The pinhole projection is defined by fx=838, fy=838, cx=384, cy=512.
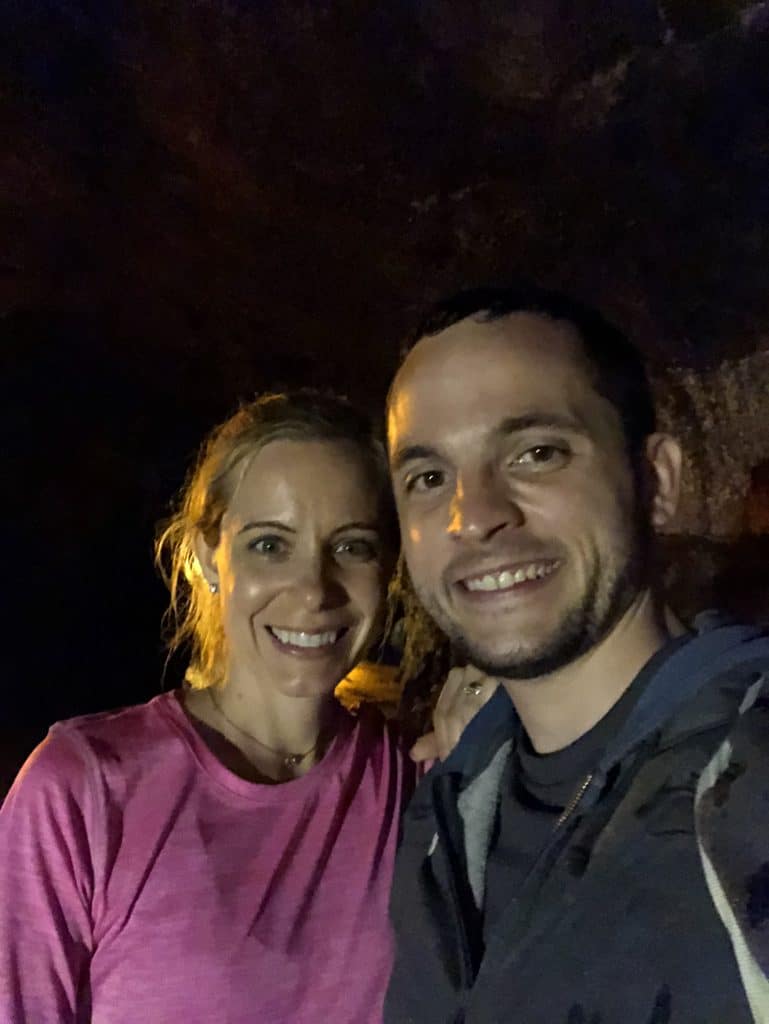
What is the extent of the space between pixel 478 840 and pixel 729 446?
1327 mm

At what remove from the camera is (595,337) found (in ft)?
3.34

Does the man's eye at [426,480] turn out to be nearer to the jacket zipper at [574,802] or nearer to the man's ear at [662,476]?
the man's ear at [662,476]

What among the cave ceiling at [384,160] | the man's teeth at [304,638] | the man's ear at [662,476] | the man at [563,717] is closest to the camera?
the man at [563,717]

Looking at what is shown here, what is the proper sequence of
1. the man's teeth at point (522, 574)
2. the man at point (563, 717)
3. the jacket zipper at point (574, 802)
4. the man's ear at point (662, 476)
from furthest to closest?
the man's ear at point (662, 476) < the man's teeth at point (522, 574) < the jacket zipper at point (574, 802) < the man at point (563, 717)

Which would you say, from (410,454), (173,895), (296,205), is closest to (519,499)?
(410,454)

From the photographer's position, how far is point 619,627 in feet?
3.05

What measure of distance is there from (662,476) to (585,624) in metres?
0.24

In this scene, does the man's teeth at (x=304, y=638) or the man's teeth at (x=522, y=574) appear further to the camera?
the man's teeth at (x=304, y=638)

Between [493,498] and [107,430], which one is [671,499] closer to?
[493,498]

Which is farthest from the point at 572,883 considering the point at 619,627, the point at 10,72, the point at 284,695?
the point at 10,72

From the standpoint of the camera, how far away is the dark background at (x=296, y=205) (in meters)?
1.77

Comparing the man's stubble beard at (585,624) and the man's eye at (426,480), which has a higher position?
the man's eye at (426,480)

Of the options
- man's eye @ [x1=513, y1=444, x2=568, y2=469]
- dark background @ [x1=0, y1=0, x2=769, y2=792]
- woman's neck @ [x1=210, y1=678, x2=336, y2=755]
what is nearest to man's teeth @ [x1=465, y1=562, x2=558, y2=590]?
man's eye @ [x1=513, y1=444, x2=568, y2=469]

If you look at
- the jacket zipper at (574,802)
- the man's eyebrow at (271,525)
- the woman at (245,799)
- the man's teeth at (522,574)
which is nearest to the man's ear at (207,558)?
the woman at (245,799)
